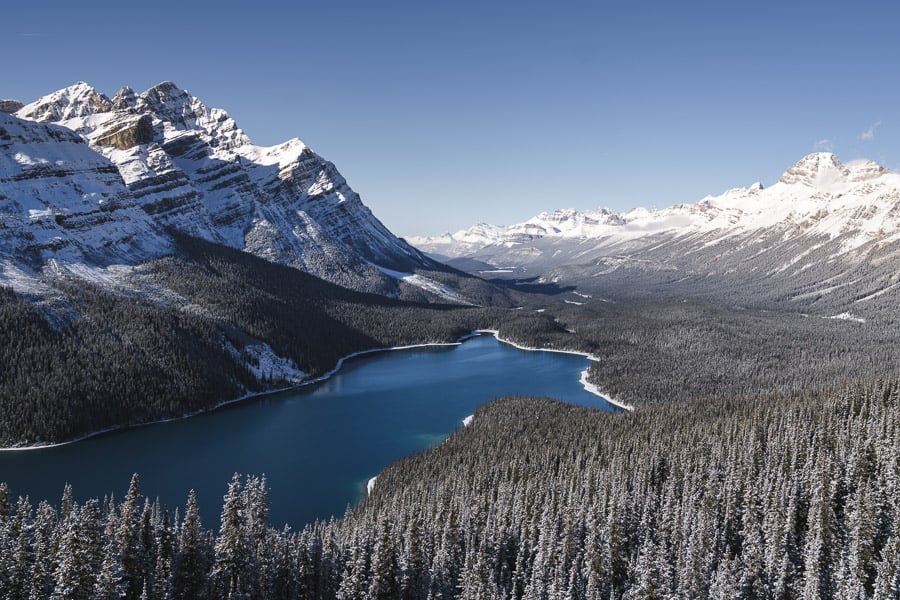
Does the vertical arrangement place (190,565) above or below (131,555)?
below

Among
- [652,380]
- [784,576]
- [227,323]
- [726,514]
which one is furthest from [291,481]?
[652,380]

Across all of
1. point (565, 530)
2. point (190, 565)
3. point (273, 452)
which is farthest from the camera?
point (273, 452)

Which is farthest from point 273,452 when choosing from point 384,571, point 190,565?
point 384,571

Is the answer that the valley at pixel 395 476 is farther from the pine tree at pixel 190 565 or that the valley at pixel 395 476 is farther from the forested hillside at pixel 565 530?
the forested hillside at pixel 565 530

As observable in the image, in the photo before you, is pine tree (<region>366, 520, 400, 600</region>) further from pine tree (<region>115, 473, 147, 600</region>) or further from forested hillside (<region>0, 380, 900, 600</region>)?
pine tree (<region>115, 473, 147, 600</region>)

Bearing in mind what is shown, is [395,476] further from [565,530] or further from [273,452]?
[565,530]

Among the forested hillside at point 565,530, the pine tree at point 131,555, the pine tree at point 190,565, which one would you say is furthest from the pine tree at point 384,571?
the pine tree at point 131,555

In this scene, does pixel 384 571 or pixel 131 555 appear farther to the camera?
pixel 384 571
